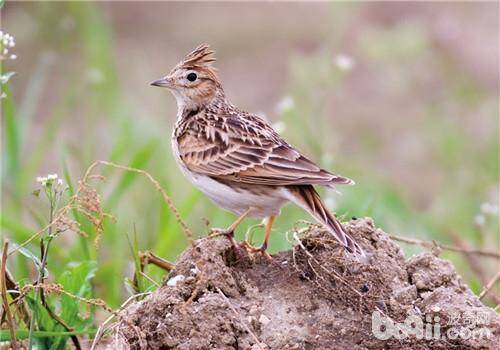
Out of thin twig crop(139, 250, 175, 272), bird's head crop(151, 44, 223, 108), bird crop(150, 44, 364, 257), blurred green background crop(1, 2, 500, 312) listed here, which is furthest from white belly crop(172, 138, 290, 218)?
bird's head crop(151, 44, 223, 108)

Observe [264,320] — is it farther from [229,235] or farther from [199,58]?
[199,58]

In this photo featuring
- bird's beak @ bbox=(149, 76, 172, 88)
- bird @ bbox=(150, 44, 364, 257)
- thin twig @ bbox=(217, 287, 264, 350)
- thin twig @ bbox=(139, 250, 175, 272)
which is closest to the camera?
thin twig @ bbox=(217, 287, 264, 350)

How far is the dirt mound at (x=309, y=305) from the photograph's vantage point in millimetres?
4586

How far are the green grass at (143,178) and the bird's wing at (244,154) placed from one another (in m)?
0.45

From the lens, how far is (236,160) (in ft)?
19.2

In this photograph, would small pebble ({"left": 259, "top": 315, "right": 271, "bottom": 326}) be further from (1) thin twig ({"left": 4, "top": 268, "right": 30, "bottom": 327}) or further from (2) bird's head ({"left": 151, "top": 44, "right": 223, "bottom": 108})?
(2) bird's head ({"left": 151, "top": 44, "right": 223, "bottom": 108})

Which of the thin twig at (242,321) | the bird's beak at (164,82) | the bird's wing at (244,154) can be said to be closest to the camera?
the thin twig at (242,321)

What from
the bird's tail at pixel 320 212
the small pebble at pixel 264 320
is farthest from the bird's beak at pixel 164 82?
the small pebble at pixel 264 320

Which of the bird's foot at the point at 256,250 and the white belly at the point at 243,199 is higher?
the white belly at the point at 243,199

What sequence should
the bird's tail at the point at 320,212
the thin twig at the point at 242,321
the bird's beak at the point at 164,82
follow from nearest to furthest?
the thin twig at the point at 242,321 → the bird's tail at the point at 320,212 → the bird's beak at the point at 164,82

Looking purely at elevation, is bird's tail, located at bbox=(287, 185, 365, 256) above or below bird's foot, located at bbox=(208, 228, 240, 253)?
above

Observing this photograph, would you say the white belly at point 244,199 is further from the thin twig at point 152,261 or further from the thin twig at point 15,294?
the thin twig at point 15,294

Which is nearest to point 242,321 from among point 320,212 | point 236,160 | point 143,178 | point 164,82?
point 320,212

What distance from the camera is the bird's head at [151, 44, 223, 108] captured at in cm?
655
